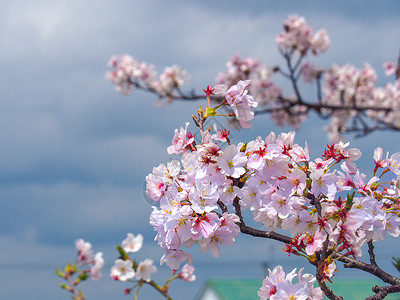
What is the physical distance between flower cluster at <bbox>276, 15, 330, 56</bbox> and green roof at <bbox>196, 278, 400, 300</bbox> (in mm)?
4662

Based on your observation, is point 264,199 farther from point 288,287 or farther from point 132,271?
point 132,271

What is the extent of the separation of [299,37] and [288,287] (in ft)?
27.7

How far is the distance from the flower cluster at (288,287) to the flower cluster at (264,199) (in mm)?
131

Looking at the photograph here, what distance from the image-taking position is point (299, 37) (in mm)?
9688

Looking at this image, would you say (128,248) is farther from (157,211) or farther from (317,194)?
(317,194)

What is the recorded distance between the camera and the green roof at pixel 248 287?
6.73 metres

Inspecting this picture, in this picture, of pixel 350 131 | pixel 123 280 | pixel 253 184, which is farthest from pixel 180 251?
pixel 350 131

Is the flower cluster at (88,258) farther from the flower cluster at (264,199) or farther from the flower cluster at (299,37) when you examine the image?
the flower cluster at (299,37)

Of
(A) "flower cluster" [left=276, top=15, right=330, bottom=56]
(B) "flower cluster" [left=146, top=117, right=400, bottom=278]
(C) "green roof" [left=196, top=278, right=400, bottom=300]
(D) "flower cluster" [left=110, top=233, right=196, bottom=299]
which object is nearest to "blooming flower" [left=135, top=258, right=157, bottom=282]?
(D) "flower cluster" [left=110, top=233, right=196, bottom=299]

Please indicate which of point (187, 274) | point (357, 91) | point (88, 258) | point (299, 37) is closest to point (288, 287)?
point (187, 274)

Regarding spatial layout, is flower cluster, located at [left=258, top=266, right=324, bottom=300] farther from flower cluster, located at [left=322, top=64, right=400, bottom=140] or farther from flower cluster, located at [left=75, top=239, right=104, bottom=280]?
flower cluster, located at [left=322, top=64, right=400, bottom=140]

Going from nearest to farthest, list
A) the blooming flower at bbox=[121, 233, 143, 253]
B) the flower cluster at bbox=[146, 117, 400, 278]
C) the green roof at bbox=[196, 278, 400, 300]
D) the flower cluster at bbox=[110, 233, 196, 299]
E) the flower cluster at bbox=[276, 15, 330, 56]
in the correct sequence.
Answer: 1. the flower cluster at bbox=[146, 117, 400, 278]
2. the flower cluster at bbox=[110, 233, 196, 299]
3. the blooming flower at bbox=[121, 233, 143, 253]
4. the green roof at bbox=[196, 278, 400, 300]
5. the flower cluster at bbox=[276, 15, 330, 56]

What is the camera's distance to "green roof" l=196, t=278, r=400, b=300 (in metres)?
6.73

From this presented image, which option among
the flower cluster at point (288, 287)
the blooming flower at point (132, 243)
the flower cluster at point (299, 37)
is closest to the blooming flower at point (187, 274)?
the blooming flower at point (132, 243)
